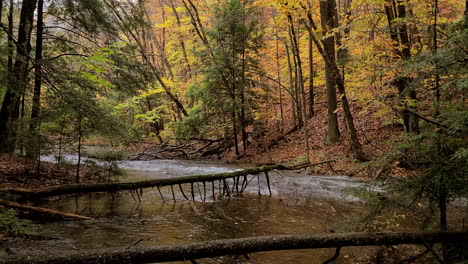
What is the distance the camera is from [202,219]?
22.9 feet

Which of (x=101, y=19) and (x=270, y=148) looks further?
(x=270, y=148)

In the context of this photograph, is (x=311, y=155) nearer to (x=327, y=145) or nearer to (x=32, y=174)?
(x=327, y=145)

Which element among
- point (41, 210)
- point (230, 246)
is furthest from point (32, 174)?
point (230, 246)

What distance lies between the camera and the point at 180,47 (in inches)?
1044

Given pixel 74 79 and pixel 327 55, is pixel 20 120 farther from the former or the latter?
pixel 327 55

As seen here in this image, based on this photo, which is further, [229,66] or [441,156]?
[229,66]

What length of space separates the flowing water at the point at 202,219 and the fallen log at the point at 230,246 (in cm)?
112

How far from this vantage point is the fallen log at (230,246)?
286 cm

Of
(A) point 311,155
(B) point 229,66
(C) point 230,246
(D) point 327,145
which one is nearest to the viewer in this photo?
(C) point 230,246

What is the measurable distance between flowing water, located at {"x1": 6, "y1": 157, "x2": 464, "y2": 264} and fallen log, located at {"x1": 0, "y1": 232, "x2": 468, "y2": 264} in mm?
1121

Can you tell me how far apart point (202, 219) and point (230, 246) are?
13.2 feet

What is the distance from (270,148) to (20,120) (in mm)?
13330

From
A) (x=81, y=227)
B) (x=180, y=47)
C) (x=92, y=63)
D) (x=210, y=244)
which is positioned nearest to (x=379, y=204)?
(x=210, y=244)

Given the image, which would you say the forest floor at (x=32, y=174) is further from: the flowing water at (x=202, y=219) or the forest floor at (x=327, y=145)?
the forest floor at (x=327, y=145)
